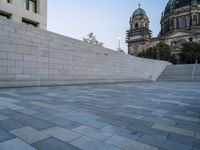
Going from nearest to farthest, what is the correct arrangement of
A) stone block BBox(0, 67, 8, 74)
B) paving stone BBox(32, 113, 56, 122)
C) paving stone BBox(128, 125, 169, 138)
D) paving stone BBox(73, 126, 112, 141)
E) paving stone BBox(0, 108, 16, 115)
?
1. paving stone BBox(73, 126, 112, 141)
2. paving stone BBox(128, 125, 169, 138)
3. paving stone BBox(32, 113, 56, 122)
4. paving stone BBox(0, 108, 16, 115)
5. stone block BBox(0, 67, 8, 74)

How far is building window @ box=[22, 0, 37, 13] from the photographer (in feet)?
67.7

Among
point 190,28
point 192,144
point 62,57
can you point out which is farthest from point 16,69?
point 190,28

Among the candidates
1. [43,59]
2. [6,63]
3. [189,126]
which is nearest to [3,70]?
[6,63]

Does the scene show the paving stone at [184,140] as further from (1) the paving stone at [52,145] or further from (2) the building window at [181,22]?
(2) the building window at [181,22]

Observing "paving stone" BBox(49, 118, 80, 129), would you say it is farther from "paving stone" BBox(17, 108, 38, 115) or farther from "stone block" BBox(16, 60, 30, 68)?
"stone block" BBox(16, 60, 30, 68)

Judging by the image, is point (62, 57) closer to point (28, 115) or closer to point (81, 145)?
point (28, 115)

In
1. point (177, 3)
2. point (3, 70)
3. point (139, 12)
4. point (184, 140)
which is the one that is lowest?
point (184, 140)

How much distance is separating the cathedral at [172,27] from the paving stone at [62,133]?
61571 millimetres

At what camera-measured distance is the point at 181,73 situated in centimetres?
2203

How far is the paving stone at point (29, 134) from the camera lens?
7.02ft

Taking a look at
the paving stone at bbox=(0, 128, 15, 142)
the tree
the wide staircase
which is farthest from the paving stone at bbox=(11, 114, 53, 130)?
the tree

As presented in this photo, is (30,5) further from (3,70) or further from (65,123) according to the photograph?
(65,123)

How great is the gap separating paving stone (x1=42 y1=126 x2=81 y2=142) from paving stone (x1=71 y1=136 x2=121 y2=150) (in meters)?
0.12

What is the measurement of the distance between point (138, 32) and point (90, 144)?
75.7m
